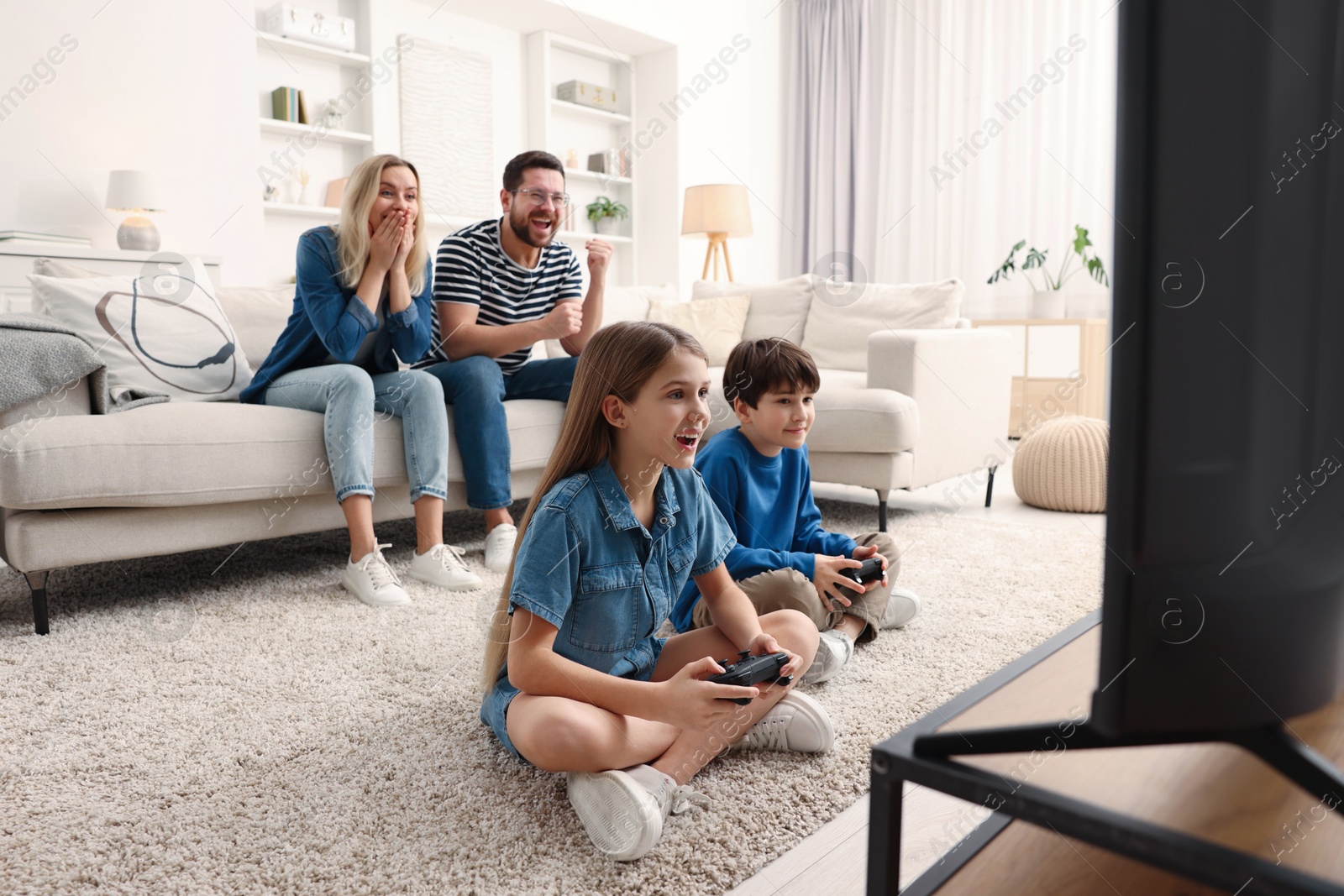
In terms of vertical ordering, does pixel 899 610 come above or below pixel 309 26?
below

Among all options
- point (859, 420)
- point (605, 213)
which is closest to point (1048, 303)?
point (605, 213)

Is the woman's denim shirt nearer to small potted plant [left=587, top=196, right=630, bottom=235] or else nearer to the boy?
the boy

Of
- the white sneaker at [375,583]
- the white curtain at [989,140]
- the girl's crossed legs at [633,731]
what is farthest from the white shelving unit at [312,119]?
the girl's crossed legs at [633,731]

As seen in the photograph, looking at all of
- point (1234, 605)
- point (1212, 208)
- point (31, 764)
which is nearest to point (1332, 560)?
point (1234, 605)

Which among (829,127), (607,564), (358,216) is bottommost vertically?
(607,564)

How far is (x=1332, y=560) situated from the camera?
1.66 feet

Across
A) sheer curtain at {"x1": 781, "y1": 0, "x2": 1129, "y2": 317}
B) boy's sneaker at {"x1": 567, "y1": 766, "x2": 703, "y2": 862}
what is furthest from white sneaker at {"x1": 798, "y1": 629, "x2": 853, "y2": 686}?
sheer curtain at {"x1": 781, "y1": 0, "x2": 1129, "y2": 317}

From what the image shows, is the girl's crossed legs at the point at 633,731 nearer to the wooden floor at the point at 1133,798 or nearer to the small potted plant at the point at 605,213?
the wooden floor at the point at 1133,798

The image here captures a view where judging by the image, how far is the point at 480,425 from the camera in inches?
82.7

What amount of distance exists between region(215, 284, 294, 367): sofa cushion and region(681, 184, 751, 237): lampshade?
269 cm

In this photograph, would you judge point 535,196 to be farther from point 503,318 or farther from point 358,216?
point 358,216

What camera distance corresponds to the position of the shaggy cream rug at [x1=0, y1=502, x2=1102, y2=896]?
0.88 meters

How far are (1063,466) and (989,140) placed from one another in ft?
9.25

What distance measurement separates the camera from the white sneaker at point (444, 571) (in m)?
1.91
